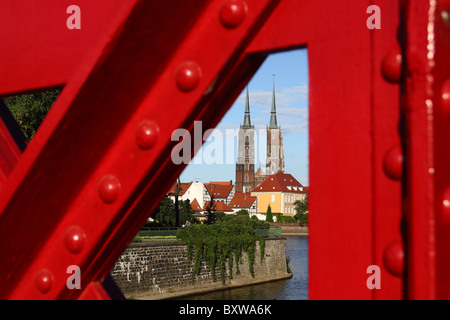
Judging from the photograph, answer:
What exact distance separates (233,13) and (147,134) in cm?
31

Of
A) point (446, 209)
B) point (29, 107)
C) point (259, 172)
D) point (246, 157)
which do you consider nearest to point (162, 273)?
point (29, 107)

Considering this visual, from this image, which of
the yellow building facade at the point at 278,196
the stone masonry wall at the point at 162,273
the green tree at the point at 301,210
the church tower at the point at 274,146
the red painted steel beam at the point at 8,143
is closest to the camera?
the red painted steel beam at the point at 8,143

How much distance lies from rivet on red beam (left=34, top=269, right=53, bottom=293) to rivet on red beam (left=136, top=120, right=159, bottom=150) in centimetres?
44

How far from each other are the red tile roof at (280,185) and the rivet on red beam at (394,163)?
87.6m

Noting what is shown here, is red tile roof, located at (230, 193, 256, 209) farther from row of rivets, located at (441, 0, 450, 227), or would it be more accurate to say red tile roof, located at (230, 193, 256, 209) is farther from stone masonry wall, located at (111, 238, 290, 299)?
row of rivets, located at (441, 0, 450, 227)

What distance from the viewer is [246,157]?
108m

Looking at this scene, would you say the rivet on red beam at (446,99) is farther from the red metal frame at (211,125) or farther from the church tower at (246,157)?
the church tower at (246,157)

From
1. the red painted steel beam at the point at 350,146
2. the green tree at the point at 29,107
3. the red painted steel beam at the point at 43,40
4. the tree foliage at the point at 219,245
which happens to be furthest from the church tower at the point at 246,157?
the red painted steel beam at the point at 350,146

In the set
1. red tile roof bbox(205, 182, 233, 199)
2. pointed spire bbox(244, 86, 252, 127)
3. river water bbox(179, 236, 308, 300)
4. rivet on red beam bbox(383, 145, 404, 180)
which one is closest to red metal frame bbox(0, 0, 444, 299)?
rivet on red beam bbox(383, 145, 404, 180)

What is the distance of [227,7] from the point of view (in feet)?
3.28

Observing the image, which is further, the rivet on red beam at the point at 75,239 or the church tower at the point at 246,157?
the church tower at the point at 246,157

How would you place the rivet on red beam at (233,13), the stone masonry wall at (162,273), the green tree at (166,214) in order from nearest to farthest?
1. the rivet on red beam at (233,13)
2. the stone masonry wall at (162,273)
3. the green tree at (166,214)

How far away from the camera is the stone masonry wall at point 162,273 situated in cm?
2034

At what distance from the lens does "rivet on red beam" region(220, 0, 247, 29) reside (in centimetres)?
98
